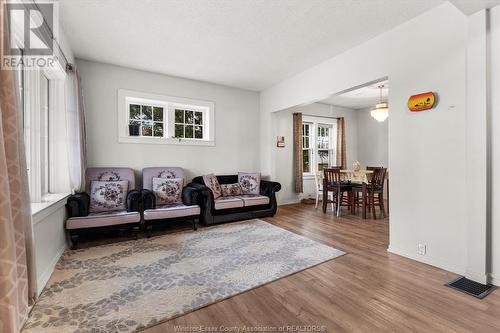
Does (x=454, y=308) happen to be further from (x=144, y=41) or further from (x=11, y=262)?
(x=144, y=41)

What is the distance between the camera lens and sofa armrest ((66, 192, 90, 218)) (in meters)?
3.02

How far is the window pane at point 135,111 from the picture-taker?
4.38 meters

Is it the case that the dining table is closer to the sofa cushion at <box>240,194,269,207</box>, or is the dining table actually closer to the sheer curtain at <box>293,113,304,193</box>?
the sheer curtain at <box>293,113,304,193</box>

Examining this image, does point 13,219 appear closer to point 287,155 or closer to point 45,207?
point 45,207

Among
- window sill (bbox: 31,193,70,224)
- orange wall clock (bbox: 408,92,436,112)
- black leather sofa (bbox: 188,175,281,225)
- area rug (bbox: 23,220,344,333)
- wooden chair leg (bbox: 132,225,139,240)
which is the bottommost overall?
area rug (bbox: 23,220,344,333)

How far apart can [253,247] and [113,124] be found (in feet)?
10.5

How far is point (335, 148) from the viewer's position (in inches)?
275

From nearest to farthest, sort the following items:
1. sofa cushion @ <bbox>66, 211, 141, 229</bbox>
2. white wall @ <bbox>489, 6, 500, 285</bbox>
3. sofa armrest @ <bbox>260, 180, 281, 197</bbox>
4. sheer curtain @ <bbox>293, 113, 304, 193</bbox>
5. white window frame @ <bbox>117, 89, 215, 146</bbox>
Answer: white wall @ <bbox>489, 6, 500, 285</bbox> < sofa cushion @ <bbox>66, 211, 141, 229</bbox> < white window frame @ <bbox>117, 89, 215, 146</bbox> < sofa armrest @ <bbox>260, 180, 281, 197</bbox> < sheer curtain @ <bbox>293, 113, 304, 193</bbox>

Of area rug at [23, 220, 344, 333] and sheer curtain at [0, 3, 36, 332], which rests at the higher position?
sheer curtain at [0, 3, 36, 332]

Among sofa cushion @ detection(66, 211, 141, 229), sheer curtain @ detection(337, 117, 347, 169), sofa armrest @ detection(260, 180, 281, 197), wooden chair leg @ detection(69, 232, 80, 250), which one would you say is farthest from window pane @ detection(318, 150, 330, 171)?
wooden chair leg @ detection(69, 232, 80, 250)

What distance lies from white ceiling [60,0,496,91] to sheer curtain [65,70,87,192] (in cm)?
66

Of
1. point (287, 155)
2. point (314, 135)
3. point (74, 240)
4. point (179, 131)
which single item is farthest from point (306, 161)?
point (74, 240)

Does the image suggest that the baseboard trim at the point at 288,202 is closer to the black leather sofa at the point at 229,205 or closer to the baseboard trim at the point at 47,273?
the black leather sofa at the point at 229,205

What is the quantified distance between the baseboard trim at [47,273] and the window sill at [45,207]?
508 mm
